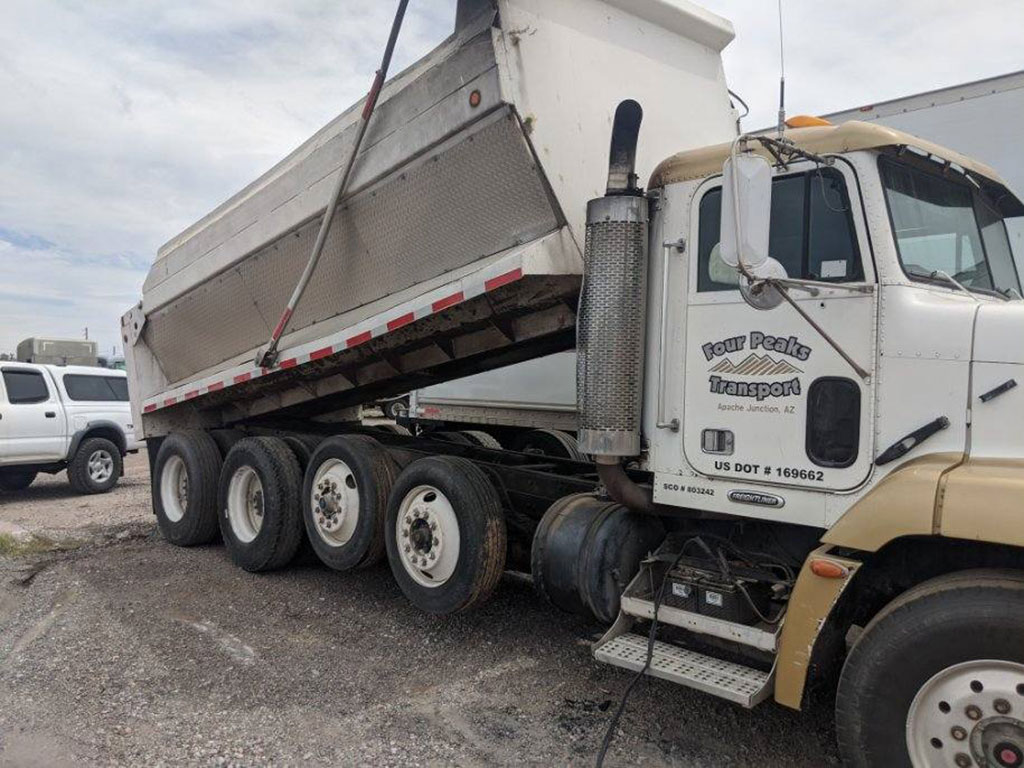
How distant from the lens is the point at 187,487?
731 cm

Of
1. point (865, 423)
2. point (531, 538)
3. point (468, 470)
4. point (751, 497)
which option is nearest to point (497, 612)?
point (531, 538)

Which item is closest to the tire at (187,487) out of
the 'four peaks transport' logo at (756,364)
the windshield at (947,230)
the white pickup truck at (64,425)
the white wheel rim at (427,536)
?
the white wheel rim at (427,536)

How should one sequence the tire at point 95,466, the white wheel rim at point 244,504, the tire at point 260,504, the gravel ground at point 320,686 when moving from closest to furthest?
1. the gravel ground at point 320,686
2. the tire at point 260,504
3. the white wheel rim at point 244,504
4. the tire at point 95,466

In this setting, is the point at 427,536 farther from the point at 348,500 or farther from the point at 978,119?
the point at 978,119

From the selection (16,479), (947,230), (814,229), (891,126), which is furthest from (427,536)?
(16,479)

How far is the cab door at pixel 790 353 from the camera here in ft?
10.8

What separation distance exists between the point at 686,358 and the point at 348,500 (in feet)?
9.53

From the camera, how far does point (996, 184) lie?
12.9 feet

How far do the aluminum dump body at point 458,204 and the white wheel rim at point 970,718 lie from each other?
258cm

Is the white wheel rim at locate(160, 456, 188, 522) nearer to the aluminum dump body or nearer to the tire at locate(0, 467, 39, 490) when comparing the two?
the aluminum dump body

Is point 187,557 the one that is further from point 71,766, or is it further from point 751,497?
point 751,497

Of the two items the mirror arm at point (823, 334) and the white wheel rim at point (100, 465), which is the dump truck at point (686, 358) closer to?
the mirror arm at point (823, 334)

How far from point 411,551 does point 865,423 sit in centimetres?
289

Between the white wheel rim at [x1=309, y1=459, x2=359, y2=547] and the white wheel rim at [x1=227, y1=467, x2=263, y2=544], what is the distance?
35.5 inches
